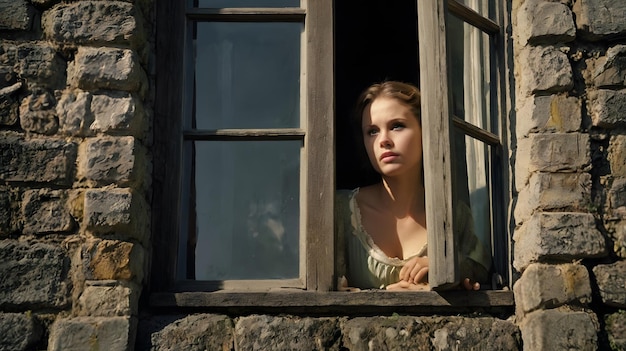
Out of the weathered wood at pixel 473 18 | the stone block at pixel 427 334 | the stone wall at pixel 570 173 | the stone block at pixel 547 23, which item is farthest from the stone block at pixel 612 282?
the weathered wood at pixel 473 18

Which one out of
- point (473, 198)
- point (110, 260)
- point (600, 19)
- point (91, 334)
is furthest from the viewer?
point (473, 198)

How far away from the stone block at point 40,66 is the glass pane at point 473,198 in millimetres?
1641

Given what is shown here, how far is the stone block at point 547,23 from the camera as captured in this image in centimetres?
426

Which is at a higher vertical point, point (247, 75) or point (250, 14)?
point (250, 14)

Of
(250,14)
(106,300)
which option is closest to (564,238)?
(250,14)

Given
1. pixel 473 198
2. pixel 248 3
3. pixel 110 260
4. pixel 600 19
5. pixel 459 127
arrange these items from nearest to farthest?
pixel 110 260 < pixel 600 19 < pixel 459 127 < pixel 473 198 < pixel 248 3

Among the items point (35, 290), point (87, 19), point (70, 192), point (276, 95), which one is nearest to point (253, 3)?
point (276, 95)

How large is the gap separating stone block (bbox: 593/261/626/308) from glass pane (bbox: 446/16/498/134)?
0.84 m

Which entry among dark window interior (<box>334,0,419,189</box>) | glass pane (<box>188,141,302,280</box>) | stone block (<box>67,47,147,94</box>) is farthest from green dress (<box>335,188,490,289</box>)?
dark window interior (<box>334,0,419,189</box>)

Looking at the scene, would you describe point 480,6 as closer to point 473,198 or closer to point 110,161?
point 473,198

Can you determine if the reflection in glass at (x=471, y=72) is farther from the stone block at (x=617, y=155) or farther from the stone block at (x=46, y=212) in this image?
the stone block at (x=46, y=212)

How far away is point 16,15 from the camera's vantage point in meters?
4.21

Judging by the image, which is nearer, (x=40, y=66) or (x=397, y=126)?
→ (x=40, y=66)

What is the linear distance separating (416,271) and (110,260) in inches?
49.0
